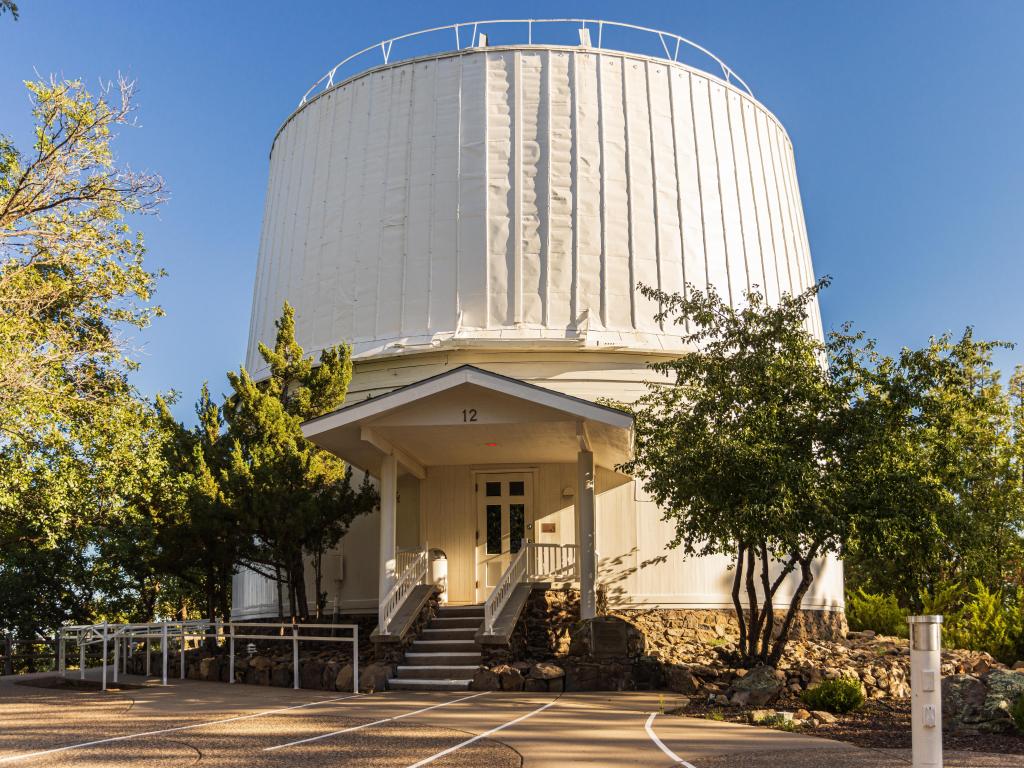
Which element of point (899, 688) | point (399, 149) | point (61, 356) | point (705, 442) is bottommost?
point (899, 688)

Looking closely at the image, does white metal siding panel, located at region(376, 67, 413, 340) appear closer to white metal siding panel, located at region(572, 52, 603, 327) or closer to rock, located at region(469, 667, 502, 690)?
white metal siding panel, located at region(572, 52, 603, 327)

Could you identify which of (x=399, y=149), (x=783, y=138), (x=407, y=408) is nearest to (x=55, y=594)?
(x=399, y=149)

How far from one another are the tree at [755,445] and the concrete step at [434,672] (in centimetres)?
362

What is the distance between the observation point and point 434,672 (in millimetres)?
15883

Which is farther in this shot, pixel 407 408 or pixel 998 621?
pixel 998 621

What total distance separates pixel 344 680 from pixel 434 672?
134 cm

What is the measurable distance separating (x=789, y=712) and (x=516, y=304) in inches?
448

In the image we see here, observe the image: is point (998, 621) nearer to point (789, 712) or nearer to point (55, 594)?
point (789, 712)

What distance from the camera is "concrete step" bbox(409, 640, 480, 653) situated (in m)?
16.7

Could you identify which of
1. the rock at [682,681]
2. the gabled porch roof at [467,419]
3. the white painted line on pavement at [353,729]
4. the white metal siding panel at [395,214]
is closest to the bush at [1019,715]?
the rock at [682,681]

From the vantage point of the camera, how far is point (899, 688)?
47.4 ft

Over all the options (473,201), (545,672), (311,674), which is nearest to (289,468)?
(311,674)

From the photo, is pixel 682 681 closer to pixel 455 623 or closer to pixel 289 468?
pixel 455 623

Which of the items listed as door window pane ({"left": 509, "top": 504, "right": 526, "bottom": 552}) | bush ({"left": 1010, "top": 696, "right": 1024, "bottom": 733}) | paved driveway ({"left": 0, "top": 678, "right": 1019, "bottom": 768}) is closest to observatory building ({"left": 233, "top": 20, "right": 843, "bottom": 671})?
door window pane ({"left": 509, "top": 504, "right": 526, "bottom": 552})
